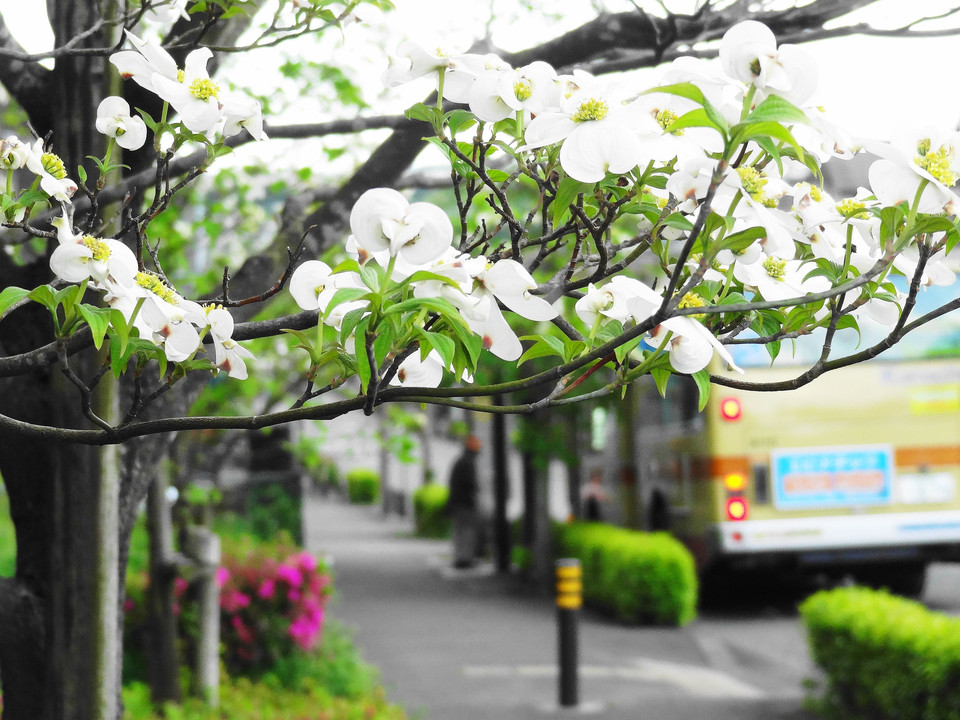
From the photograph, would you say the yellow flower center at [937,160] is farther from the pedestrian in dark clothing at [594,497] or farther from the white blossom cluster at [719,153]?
the pedestrian in dark clothing at [594,497]

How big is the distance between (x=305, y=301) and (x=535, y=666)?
6.72 meters

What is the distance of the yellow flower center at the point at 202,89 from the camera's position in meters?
1.63

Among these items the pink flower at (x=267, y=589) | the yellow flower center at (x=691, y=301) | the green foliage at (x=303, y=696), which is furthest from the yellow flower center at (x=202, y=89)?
the pink flower at (x=267, y=589)

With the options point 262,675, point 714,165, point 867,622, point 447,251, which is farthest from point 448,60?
point 262,675

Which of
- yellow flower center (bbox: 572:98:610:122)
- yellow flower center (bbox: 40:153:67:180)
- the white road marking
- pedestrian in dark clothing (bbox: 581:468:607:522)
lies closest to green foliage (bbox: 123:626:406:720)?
the white road marking

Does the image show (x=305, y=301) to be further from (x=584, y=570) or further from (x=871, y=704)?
(x=584, y=570)

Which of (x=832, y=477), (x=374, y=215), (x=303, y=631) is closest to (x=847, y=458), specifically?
(x=832, y=477)

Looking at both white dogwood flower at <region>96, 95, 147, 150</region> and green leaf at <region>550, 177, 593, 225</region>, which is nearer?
green leaf at <region>550, 177, 593, 225</region>

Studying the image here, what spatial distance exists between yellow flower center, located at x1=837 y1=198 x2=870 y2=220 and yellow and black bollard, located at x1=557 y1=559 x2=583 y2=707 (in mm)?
5048

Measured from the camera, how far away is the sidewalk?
6430 mm

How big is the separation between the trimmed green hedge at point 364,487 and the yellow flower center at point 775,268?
33152 millimetres

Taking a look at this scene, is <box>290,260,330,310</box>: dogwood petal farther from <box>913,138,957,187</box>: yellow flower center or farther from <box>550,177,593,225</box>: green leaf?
<box>913,138,957,187</box>: yellow flower center

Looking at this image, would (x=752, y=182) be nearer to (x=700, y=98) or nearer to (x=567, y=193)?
(x=700, y=98)

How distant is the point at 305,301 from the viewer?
5.03ft
